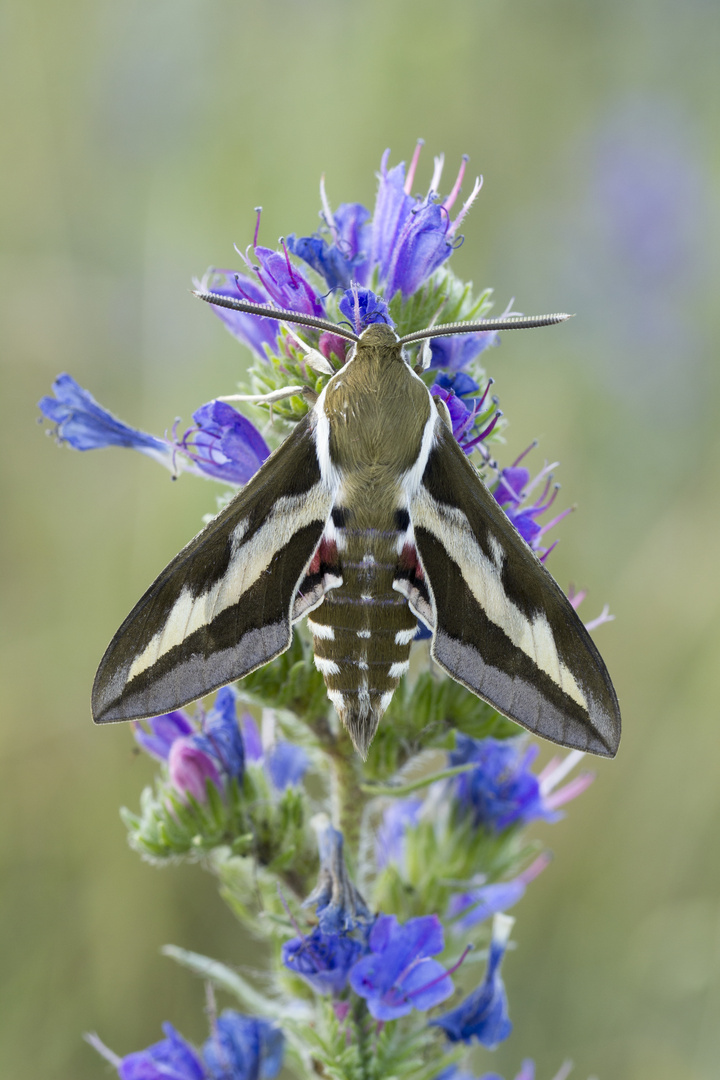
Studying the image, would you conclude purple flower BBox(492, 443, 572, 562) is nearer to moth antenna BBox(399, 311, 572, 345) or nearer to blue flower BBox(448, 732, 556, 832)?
moth antenna BBox(399, 311, 572, 345)

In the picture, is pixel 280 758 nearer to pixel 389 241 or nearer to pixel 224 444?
pixel 224 444

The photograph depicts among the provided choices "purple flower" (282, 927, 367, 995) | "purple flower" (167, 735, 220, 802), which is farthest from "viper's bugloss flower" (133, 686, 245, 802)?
"purple flower" (282, 927, 367, 995)

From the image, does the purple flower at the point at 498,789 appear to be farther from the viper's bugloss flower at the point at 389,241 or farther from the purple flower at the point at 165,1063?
the viper's bugloss flower at the point at 389,241

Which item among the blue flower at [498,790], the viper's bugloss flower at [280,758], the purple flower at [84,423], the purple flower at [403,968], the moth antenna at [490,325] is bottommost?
the purple flower at [403,968]

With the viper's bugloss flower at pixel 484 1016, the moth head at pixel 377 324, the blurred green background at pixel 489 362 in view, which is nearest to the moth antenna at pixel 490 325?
the moth head at pixel 377 324

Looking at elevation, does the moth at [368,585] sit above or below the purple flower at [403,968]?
above

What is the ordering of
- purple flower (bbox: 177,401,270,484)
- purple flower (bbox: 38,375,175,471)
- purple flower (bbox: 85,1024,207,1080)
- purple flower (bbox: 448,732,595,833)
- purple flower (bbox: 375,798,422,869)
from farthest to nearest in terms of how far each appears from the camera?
purple flower (bbox: 375,798,422,869) < purple flower (bbox: 448,732,595,833) < purple flower (bbox: 38,375,175,471) < purple flower (bbox: 85,1024,207,1080) < purple flower (bbox: 177,401,270,484)

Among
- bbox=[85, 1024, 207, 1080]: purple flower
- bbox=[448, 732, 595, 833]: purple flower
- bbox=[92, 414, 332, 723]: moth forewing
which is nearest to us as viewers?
bbox=[92, 414, 332, 723]: moth forewing

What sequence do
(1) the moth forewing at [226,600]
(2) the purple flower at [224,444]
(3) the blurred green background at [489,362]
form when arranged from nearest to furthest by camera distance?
(1) the moth forewing at [226,600] → (2) the purple flower at [224,444] → (3) the blurred green background at [489,362]
